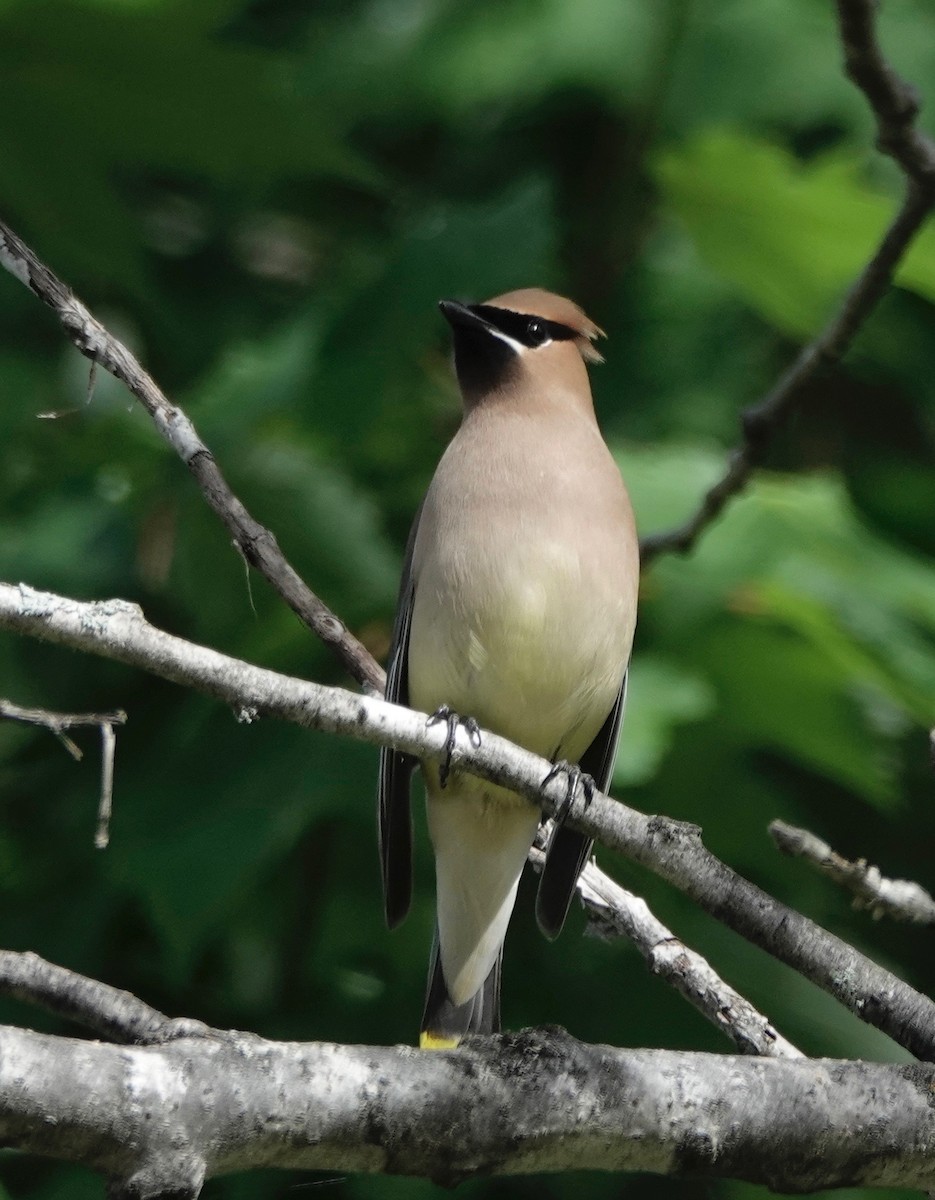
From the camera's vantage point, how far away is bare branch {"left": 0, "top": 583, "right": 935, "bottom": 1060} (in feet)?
9.38

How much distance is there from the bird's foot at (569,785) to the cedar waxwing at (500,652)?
1.39 ft

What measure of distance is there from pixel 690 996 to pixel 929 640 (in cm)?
130

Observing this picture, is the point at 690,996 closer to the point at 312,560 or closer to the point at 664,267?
the point at 312,560

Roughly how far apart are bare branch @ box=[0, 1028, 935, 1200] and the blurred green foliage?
1.09 m

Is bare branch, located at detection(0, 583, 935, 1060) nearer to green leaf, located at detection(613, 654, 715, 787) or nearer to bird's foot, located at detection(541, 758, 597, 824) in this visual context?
bird's foot, located at detection(541, 758, 597, 824)

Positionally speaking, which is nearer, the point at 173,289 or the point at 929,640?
the point at 929,640

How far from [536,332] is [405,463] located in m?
0.69

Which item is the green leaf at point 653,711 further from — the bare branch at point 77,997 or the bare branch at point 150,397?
the bare branch at point 77,997

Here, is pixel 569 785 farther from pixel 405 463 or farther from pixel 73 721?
pixel 405 463

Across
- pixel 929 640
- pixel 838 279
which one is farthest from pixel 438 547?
pixel 838 279

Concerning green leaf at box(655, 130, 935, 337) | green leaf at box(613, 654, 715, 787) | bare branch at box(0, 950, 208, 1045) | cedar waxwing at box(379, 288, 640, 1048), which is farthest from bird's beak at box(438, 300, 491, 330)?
bare branch at box(0, 950, 208, 1045)

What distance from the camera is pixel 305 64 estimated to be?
5.65m

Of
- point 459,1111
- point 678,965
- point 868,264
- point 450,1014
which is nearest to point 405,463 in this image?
point 868,264

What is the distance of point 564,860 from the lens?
407 cm
